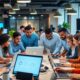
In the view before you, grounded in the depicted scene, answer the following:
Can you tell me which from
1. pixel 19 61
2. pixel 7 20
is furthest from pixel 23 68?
pixel 7 20

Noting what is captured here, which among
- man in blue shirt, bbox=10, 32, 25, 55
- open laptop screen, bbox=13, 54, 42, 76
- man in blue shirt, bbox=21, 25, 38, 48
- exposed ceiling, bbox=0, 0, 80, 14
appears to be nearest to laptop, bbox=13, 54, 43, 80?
open laptop screen, bbox=13, 54, 42, 76

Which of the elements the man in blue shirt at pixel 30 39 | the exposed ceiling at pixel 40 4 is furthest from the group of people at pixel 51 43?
the exposed ceiling at pixel 40 4

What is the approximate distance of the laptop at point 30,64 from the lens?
12.2ft

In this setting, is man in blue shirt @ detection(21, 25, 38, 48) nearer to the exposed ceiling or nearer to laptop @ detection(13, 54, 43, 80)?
laptop @ detection(13, 54, 43, 80)

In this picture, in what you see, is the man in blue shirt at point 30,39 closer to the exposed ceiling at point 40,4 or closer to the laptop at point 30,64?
the laptop at point 30,64

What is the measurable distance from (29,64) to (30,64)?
0.04ft

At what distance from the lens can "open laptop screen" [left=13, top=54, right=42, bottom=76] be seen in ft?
12.2

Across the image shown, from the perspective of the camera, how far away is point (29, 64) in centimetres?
375

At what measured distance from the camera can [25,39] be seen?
787cm

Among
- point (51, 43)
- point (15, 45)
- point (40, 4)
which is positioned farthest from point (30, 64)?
point (40, 4)

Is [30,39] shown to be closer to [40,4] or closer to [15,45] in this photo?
[15,45]

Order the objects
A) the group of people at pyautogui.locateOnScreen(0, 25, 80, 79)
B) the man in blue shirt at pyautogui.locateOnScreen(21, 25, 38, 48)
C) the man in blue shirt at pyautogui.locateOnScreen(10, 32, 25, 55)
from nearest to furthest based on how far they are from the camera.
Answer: the group of people at pyautogui.locateOnScreen(0, 25, 80, 79) → the man in blue shirt at pyautogui.locateOnScreen(10, 32, 25, 55) → the man in blue shirt at pyautogui.locateOnScreen(21, 25, 38, 48)

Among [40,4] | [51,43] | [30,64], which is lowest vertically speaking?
[51,43]

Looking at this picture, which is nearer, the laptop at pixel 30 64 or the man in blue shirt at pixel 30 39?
the laptop at pixel 30 64
